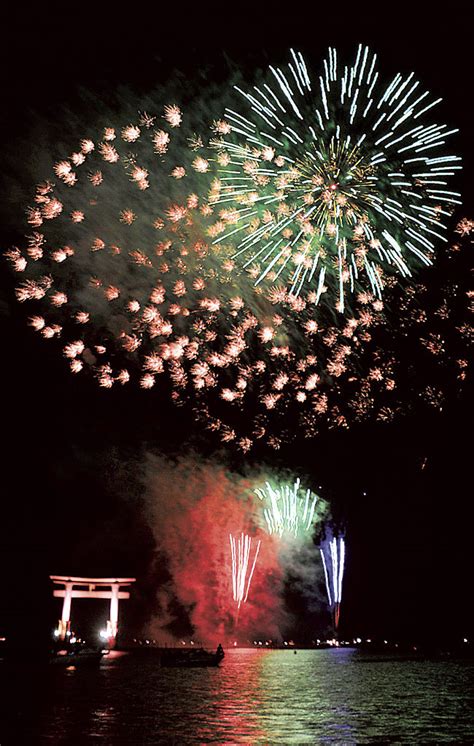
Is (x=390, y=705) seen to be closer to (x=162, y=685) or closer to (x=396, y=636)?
(x=162, y=685)

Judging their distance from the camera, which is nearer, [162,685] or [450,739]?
[450,739]

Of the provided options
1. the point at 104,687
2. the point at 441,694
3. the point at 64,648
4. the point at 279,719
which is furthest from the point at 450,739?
the point at 64,648

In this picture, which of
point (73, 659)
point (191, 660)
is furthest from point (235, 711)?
point (191, 660)

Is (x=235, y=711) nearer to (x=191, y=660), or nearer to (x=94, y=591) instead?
(x=191, y=660)

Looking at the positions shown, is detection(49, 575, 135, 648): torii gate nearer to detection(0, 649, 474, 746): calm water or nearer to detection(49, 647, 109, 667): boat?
detection(49, 647, 109, 667): boat

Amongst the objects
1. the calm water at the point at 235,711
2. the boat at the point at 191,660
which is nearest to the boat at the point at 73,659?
the boat at the point at 191,660

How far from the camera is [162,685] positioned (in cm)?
2850

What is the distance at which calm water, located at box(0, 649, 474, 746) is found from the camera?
45.1 ft

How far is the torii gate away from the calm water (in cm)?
3548

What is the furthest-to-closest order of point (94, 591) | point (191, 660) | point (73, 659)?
point (94, 591) < point (191, 660) < point (73, 659)

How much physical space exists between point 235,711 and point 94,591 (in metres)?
53.3

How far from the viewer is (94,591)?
224ft

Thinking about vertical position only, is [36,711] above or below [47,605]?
below

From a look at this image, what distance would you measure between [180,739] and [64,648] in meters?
35.0
